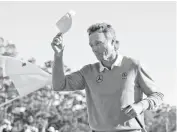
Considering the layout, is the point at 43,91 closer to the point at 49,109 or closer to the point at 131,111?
the point at 49,109

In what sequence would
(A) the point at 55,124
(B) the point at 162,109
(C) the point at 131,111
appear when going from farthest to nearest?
1. (B) the point at 162,109
2. (A) the point at 55,124
3. (C) the point at 131,111

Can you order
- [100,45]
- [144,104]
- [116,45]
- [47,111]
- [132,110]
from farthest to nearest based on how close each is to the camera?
[47,111] < [116,45] < [100,45] < [144,104] < [132,110]

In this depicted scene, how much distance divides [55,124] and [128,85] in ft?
55.8

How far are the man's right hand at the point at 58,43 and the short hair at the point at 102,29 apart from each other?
0.22m

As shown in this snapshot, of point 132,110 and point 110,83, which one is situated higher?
point 110,83

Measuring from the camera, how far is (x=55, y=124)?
19641 millimetres

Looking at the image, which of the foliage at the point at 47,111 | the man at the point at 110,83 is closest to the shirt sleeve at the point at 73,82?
the man at the point at 110,83

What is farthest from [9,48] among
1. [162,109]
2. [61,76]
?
Result: [61,76]

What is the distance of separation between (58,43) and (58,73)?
20 centimetres

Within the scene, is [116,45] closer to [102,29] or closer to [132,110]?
[102,29]

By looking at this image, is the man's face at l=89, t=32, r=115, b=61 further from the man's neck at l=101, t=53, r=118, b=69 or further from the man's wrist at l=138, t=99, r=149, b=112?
the man's wrist at l=138, t=99, r=149, b=112

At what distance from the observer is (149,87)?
9.27ft

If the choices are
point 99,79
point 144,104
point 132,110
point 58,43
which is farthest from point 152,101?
point 58,43

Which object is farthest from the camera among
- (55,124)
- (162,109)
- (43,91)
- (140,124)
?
(162,109)
